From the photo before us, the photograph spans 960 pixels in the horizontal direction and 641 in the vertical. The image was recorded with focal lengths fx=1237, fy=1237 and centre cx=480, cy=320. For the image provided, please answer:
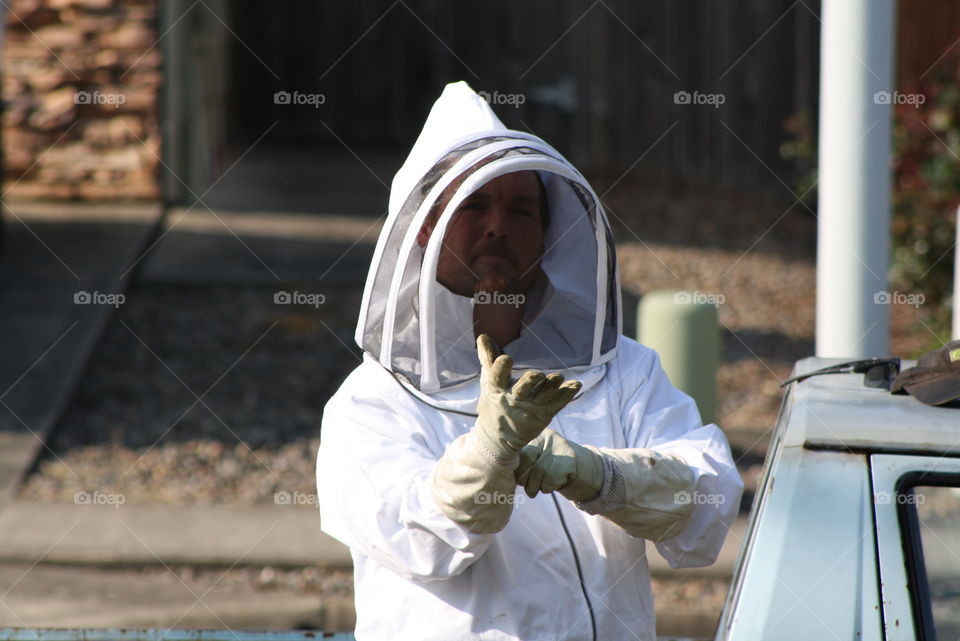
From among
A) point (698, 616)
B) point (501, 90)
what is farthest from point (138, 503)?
point (501, 90)

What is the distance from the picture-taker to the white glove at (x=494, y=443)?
1.89 m

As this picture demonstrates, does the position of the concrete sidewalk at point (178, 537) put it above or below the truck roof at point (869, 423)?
below

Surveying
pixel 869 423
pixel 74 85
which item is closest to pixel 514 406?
pixel 869 423

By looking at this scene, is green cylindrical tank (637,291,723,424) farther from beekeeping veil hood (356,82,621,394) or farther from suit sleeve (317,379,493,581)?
suit sleeve (317,379,493,581)

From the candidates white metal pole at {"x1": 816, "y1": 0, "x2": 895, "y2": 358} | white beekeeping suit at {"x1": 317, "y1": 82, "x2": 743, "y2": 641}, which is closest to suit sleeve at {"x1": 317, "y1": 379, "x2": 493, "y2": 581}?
white beekeeping suit at {"x1": 317, "y1": 82, "x2": 743, "y2": 641}

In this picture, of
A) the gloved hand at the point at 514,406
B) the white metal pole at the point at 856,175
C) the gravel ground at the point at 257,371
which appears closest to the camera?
the gloved hand at the point at 514,406

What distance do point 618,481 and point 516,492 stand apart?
0.26 metres

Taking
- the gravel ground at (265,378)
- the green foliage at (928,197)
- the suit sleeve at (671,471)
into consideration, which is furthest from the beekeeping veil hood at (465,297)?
the green foliage at (928,197)

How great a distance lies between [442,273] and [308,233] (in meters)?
7.04

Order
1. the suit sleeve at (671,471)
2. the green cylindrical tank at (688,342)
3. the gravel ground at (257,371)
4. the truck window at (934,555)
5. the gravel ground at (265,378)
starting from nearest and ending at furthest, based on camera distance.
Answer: the truck window at (934,555)
the suit sleeve at (671,471)
the green cylindrical tank at (688,342)
the gravel ground at (265,378)
the gravel ground at (257,371)

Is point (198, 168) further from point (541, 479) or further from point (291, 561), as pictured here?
point (541, 479)

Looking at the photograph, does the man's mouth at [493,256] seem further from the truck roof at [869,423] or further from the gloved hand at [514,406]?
the truck roof at [869,423]

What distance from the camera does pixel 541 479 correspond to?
2.00m

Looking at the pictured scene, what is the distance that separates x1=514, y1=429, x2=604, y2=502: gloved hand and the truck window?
0.50m
